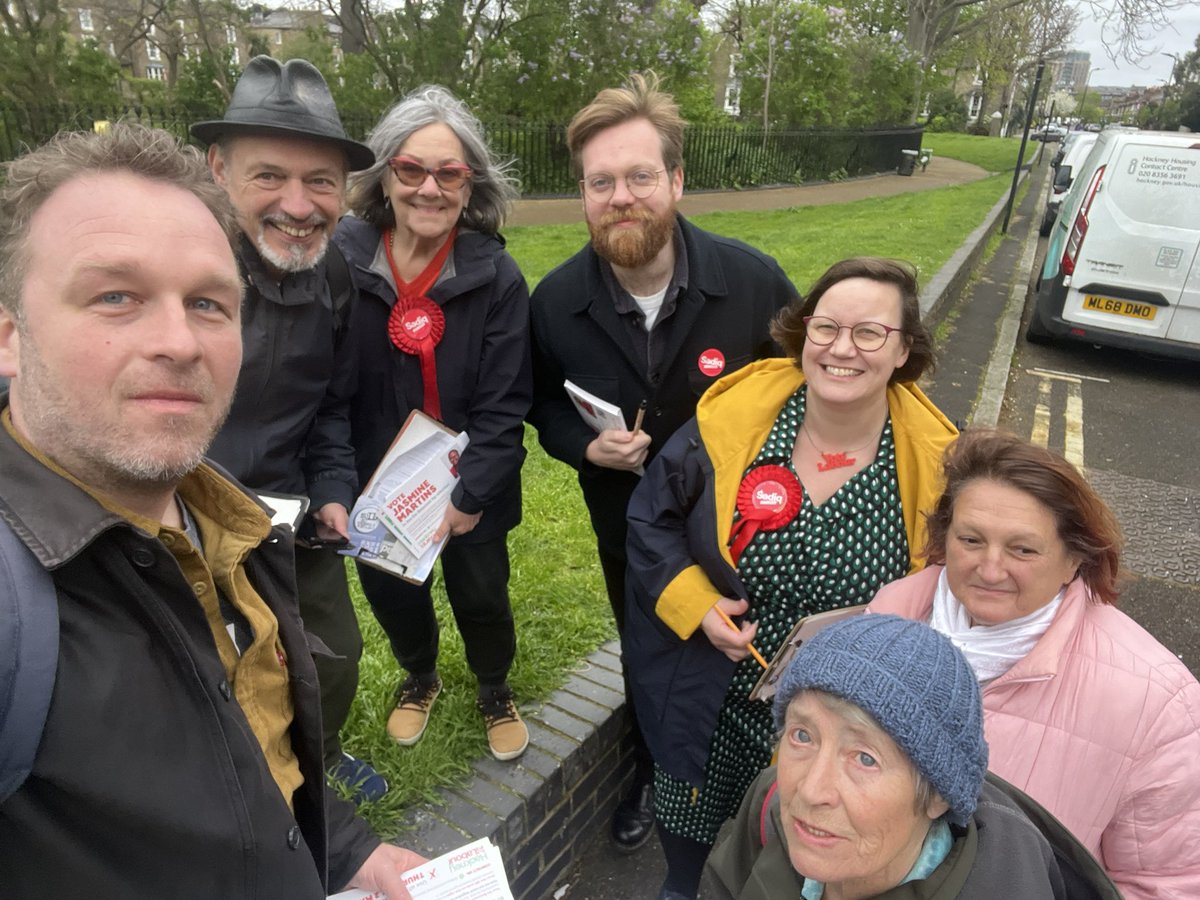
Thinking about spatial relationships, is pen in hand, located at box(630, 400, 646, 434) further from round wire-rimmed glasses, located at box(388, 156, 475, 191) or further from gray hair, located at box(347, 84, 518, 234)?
round wire-rimmed glasses, located at box(388, 156, 475, 191)

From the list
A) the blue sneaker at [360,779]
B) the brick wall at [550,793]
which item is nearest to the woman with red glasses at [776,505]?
the brick wall at [550,793]

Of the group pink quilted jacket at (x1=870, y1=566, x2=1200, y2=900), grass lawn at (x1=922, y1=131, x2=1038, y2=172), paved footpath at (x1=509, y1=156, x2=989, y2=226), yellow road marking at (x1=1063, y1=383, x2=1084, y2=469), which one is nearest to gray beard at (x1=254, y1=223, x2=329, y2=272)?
pink quilted jacket at (x1=870, y1=566, x2=1200, y2=900)

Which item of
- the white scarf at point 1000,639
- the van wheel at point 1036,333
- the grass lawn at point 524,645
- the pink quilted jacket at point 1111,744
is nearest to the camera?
the pink quilted jacket at point 1111,744

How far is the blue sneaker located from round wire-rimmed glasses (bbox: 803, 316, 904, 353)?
188 cm

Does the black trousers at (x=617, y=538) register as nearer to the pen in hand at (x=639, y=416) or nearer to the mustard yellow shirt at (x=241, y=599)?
the pen in hand at (x=639, y=416)

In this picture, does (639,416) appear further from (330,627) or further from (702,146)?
(702,146)

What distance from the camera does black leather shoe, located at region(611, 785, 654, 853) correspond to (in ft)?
9.57

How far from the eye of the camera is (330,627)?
2.41m

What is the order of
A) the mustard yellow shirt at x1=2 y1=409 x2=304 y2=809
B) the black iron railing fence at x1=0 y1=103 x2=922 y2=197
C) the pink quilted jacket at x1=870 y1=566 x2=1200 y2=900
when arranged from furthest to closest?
1. the black iron railing fence at x1=0 y1=103 x2=922 y2=197
2. the pink quilted jacket at x1=870 y1=566 x2=1200 y2=900
3. the mustard yellow shirt at x1=2 y1=409 x2=304 y2=809

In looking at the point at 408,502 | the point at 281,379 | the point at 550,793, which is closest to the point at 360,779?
the point at 550,793

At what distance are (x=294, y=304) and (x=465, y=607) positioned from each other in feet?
3.93

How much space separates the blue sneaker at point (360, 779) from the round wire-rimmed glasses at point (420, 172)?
184 cm

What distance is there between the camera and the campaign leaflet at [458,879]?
1.79m

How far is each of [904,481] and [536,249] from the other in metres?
8.20
